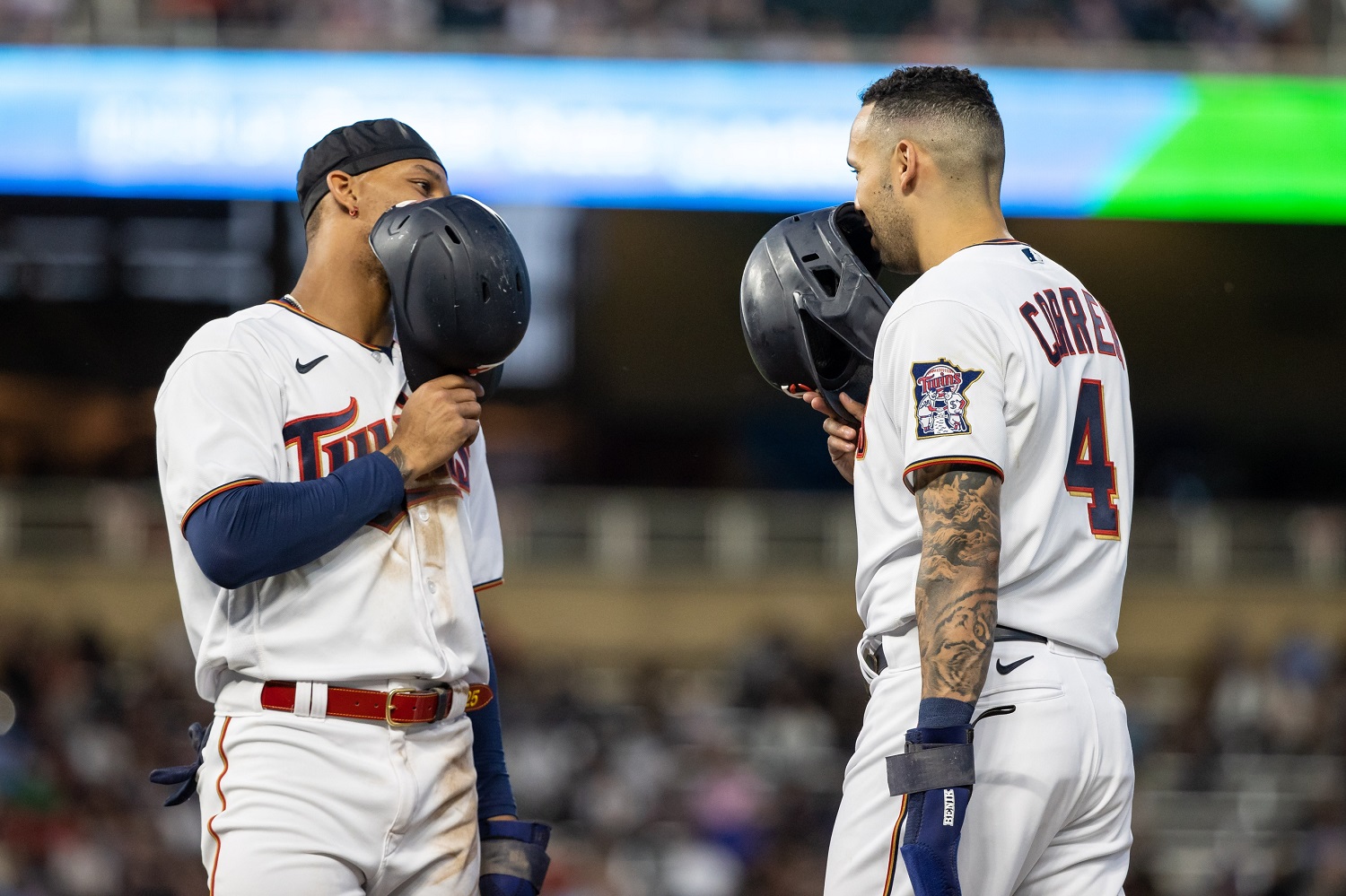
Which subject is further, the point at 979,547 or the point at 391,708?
the point at 391,708

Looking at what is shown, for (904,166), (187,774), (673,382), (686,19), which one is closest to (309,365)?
(187,774)

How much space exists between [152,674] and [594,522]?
19.1 feet

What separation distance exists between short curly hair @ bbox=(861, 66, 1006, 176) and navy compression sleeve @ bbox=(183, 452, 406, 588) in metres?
1.27

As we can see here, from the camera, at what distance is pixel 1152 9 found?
13.2m

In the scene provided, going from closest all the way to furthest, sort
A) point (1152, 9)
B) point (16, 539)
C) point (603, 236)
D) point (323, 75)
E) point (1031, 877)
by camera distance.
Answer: point (1031, 877) < point (323, 75) < point (1152, 9) < point (16, 539) < point (603, 236)

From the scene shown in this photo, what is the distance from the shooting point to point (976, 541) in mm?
2662

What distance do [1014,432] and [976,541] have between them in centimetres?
25

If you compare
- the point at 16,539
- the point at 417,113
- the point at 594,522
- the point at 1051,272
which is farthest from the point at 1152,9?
the point at 16,539

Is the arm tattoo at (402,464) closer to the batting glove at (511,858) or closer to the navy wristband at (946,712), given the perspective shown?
the batting glove at (511,858)

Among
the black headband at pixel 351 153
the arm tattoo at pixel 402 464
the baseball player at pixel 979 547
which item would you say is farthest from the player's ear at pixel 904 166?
the arm tattoo at pixel 402 464

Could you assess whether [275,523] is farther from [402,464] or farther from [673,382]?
[673,382]

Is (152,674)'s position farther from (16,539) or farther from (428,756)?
(428,756)

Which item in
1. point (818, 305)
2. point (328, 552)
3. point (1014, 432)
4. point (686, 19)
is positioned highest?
point (686, 19)

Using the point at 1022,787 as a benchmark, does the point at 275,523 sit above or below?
above
